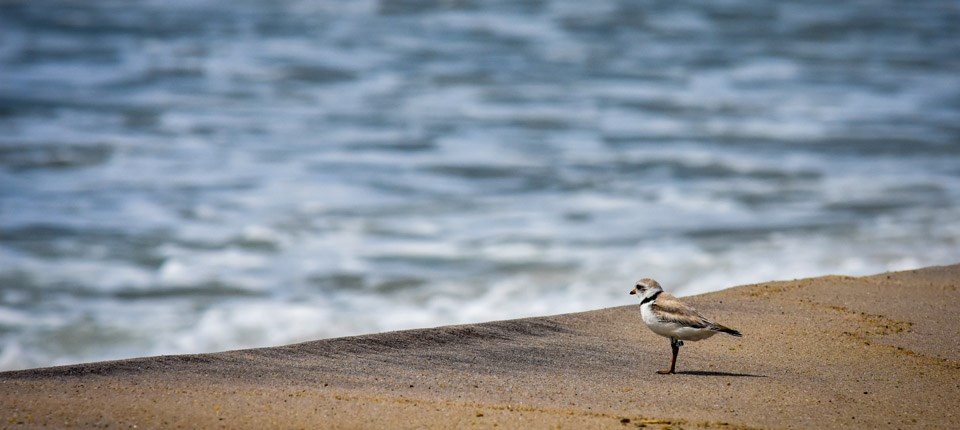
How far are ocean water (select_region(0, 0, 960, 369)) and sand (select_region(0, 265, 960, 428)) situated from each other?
2.60 meters

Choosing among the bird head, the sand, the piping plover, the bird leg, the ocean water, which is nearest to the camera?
the sand

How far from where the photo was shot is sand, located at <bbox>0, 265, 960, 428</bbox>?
432 cm

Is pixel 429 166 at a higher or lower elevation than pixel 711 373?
higher

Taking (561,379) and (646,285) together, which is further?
(646,285)

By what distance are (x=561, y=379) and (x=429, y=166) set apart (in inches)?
346

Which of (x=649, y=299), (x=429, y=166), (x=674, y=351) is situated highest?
(x=429, y=166)

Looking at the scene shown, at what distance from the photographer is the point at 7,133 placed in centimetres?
1500

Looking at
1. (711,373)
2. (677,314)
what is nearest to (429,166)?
(711,373)

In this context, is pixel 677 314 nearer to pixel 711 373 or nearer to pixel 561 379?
pixel 711 373

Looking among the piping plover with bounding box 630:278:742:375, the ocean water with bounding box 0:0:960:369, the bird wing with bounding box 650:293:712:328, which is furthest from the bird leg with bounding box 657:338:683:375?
the ocean water with bounding box 0:0:960:369

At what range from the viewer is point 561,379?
5.11 m

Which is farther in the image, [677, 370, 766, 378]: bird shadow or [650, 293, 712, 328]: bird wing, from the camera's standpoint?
[677, 370, 766, 378]: bird shadow

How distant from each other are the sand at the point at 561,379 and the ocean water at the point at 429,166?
102 inches

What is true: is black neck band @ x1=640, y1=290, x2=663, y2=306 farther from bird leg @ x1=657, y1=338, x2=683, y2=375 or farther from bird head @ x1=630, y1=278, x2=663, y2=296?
bird leg @ x1=657, y1=338, x2=683, y2=375
